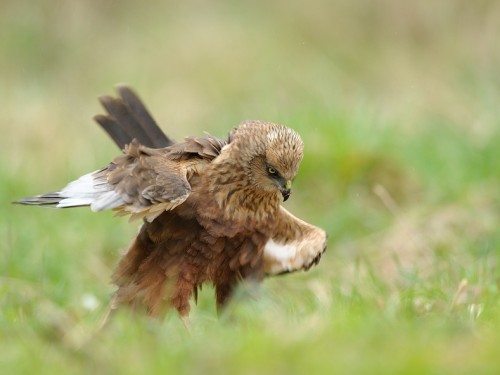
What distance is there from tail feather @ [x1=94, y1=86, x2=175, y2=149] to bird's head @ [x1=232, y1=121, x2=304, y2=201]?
2.27 ft

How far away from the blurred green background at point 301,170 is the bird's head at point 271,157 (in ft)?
2.01

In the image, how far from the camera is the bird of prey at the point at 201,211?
219 inches

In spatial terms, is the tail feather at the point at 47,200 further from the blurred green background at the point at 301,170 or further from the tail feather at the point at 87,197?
the blurred green background at the point at 301,170

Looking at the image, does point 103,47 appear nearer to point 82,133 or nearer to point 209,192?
point 82,133

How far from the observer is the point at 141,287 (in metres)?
5.67

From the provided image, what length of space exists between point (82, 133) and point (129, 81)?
5.68ft

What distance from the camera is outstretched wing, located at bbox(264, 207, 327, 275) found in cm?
595

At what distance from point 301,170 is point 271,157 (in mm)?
2772

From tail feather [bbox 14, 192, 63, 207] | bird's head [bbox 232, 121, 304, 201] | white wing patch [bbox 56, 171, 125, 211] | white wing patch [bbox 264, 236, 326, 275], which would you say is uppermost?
bird's head [bbox 232, 121, 304, 201]

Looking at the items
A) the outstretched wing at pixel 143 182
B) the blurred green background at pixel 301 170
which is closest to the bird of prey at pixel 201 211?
the outstretched wing at pixel 143 182

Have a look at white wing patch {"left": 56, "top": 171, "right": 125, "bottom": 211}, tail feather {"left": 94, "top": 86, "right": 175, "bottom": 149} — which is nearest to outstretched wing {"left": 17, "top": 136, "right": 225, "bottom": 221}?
white wing patch {"left": 56, "top": 171, "right": 125, "bottom": 211}

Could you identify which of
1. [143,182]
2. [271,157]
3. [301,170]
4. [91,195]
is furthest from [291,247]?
[301,170]

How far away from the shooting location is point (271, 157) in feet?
18.9

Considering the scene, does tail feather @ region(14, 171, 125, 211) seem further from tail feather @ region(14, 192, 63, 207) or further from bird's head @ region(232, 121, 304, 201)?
bird's head @ region(232, 121, 304, 201)
